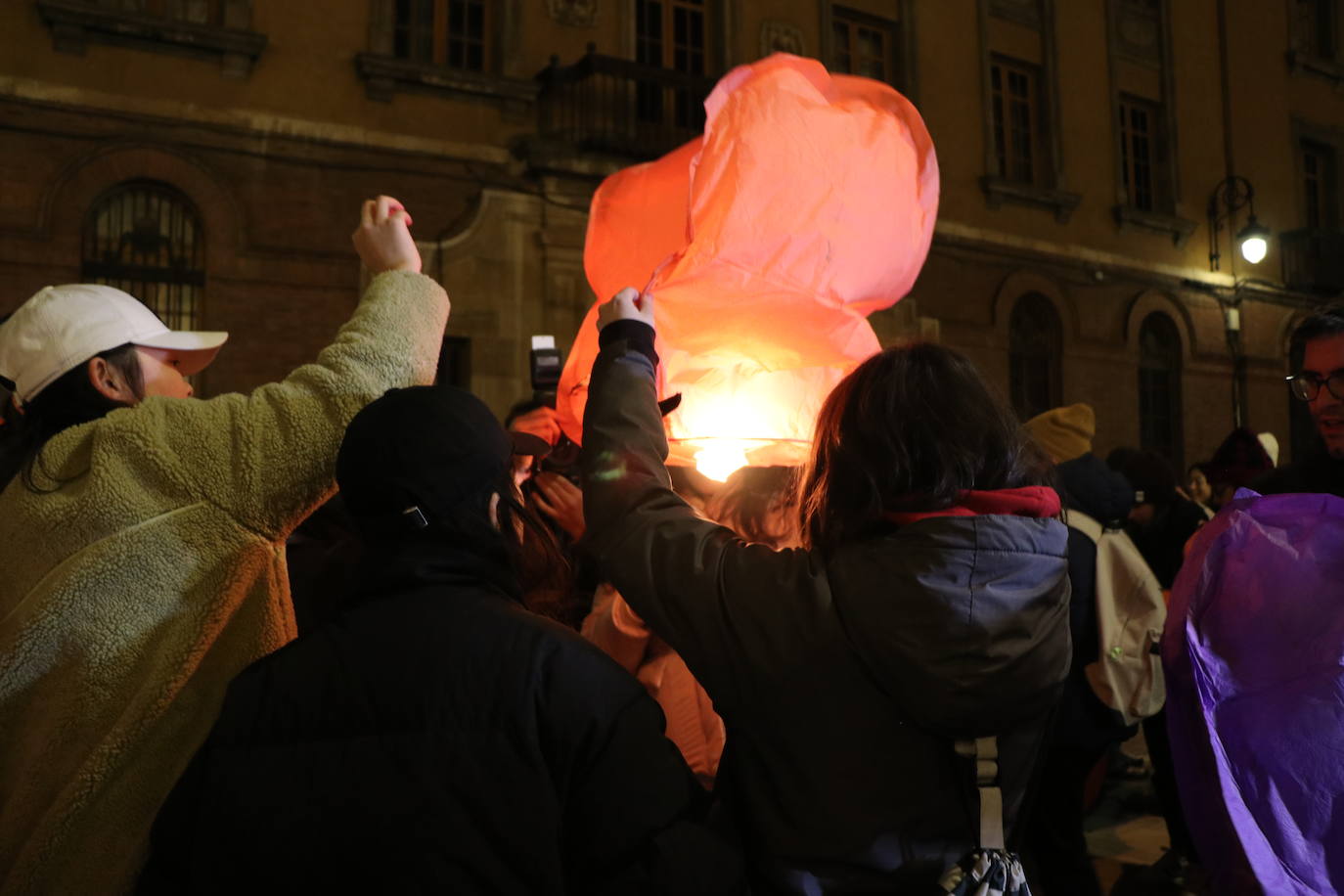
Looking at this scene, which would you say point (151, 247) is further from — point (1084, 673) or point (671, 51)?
point (1084, 673)

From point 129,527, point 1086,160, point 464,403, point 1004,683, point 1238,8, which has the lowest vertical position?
point 1004,683

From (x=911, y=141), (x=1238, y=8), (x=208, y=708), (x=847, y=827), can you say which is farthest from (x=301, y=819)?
(x=1238, y=8)

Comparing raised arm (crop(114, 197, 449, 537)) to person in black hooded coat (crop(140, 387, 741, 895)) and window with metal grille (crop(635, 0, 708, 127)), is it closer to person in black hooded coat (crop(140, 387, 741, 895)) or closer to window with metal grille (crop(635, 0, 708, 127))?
person in black hooded coat (crop(140, 387, 741, 895))

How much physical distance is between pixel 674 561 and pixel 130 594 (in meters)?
0.81

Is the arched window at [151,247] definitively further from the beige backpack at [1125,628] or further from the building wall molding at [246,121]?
the beige backpack at [1125,628]

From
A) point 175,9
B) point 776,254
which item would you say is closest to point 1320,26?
point 175,9

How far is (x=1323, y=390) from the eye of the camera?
2.27m

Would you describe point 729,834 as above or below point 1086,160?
below

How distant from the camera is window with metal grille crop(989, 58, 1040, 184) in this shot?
14.0 m

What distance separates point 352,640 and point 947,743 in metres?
0.85

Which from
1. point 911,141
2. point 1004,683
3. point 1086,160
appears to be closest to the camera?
point 1004,683

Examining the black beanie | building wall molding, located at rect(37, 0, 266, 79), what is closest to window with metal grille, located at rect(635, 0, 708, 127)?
building wall molding, located at rect(37, 0, 266, 79)

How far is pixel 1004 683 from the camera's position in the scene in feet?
4.50

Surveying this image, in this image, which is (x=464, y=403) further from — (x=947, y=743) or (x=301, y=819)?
(x=947, y=743)
